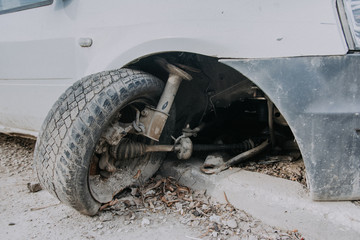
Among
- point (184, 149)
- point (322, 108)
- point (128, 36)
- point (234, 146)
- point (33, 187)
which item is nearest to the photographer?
point (322, 108)

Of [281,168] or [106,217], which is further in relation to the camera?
[281,168]

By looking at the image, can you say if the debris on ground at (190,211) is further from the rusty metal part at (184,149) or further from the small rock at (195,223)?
the rusty metal part at (184,149)

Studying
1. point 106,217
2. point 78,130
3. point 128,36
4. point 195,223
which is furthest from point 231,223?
point 128,36

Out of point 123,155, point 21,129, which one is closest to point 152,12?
point 123,155

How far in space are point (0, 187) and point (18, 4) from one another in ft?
4.99

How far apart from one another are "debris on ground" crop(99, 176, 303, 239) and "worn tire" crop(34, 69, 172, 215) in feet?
1.07

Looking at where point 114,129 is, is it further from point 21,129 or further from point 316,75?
point 21,129

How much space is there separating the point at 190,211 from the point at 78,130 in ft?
3.07

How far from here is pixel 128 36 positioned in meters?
2.03

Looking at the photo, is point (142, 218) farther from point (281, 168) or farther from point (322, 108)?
point (322, 108)

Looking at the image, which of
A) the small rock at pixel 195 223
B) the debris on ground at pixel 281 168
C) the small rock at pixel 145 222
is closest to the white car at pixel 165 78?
the debris on ground at pixel 281 168

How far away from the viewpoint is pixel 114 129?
6.52 ft

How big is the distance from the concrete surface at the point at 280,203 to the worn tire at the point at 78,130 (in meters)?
0.84

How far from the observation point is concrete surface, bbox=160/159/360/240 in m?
1.74
